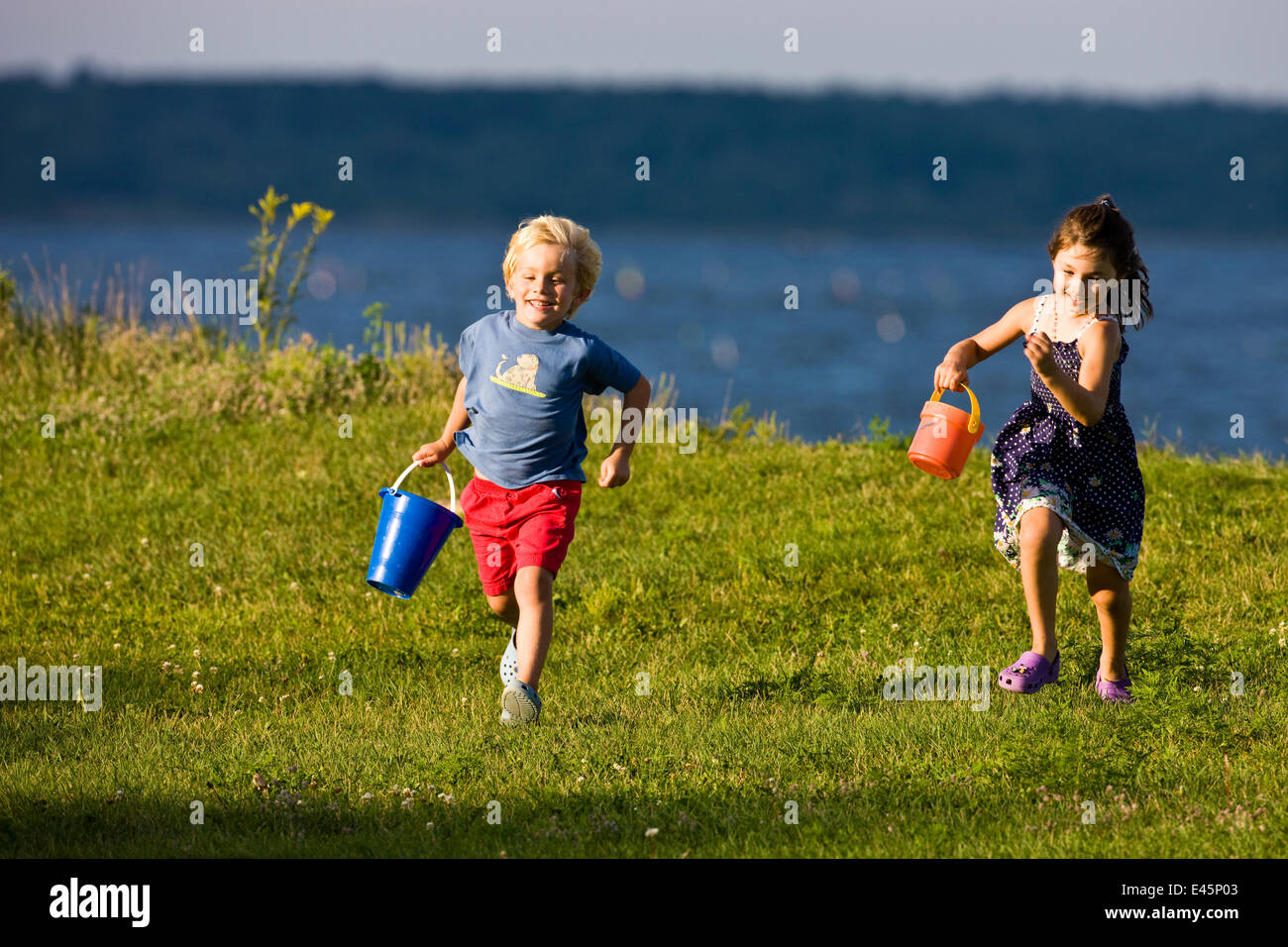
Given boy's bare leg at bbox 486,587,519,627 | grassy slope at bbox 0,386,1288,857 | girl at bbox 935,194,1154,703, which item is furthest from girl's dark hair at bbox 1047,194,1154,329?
boy's bare leg at bbox 486,587,519,627

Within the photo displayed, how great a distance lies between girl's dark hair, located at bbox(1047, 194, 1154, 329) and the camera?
5.28m

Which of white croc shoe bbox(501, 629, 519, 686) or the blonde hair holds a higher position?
the blonde hair

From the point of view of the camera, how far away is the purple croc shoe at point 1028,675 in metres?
5.51

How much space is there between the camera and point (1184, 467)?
891 cm

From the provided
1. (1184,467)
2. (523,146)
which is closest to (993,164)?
(523,146)

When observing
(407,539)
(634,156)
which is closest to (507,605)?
(407,539)

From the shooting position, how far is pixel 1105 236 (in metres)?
5.27

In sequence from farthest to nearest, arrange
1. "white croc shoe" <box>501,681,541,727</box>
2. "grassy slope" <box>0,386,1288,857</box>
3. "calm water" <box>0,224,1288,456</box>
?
1. "calm water" <box>0,224,1288,456</box>
2. "white croc shoe" <box>501,681,541,727</box>
3. "grassy slope" <box>0,386,1288,857</box>

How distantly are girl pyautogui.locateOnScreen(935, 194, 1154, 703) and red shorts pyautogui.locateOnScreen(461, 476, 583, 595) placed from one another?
1557 mm

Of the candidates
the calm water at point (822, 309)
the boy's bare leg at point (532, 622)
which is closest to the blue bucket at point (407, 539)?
the boy's bare leg at point (532, 622)

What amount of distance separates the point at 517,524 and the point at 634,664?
1317mm

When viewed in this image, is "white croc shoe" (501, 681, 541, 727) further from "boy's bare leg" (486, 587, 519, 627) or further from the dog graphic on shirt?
the dog graphic on shirt

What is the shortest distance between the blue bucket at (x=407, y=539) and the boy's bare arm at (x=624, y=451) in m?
0.69
